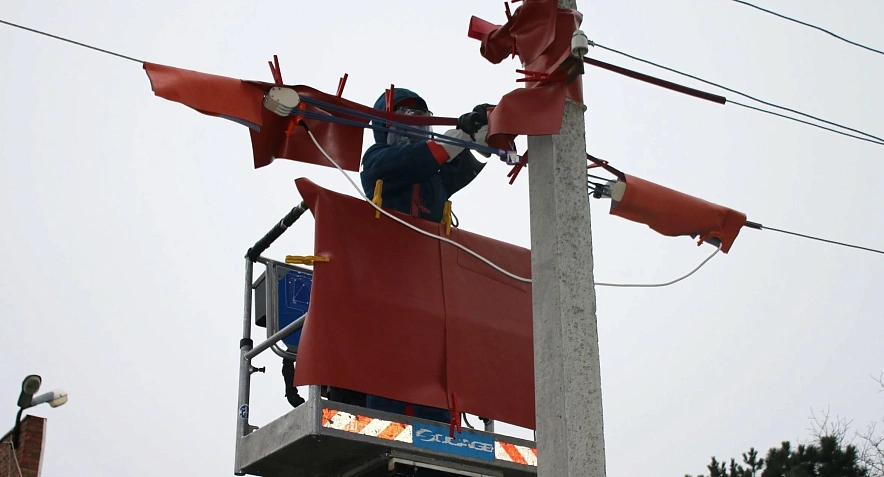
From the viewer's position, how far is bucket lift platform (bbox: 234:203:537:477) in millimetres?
6934

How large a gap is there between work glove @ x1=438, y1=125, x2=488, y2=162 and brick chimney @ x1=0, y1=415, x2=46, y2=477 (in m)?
6.63

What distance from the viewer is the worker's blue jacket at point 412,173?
7.65 metres

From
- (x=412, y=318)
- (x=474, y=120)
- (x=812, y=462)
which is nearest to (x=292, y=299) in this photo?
(x=412, y=318)

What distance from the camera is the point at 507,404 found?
794 cm

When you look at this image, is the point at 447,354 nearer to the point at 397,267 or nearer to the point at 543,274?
the point at 397,267

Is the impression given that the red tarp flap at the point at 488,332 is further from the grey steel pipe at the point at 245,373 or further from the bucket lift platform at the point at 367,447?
the grey steel pipe at the point at 245,373

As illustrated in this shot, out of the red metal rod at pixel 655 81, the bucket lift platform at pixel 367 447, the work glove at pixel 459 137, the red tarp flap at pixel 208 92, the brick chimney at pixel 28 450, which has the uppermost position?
the red metal rod at pixel 655 81

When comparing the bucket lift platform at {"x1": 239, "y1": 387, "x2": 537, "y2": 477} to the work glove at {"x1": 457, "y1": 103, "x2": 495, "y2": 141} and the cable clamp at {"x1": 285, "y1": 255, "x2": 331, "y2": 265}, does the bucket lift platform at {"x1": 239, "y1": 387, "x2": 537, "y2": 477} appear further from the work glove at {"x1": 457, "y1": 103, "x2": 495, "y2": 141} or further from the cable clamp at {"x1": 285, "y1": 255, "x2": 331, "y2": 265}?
the work glove at {"x1": 457, "y1": 103, "x2": 495, "y2": 141}

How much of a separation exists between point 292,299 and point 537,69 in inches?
107

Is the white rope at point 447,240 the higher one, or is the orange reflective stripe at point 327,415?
the white rope at point 447,240

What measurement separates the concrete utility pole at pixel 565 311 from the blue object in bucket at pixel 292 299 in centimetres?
258

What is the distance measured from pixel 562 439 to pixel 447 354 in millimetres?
1991

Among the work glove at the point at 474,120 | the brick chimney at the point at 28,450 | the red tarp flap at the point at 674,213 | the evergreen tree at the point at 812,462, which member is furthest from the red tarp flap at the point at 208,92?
the evergreen tree at the point at 812,462

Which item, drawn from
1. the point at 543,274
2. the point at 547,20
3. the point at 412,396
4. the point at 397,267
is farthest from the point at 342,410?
the point at 547,20
